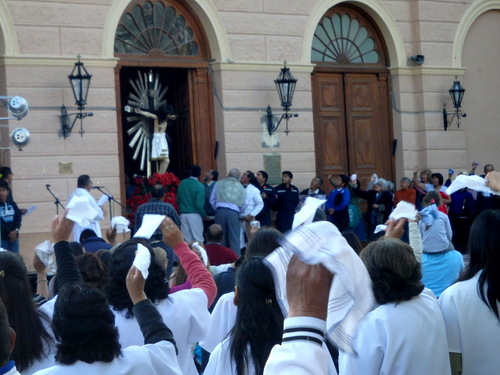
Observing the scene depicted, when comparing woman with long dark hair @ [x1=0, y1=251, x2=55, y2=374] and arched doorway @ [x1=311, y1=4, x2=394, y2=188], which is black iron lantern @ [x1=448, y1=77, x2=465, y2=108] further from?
woman with long dark hair @ [x1=0, y1=251, x2=55, y2=374]

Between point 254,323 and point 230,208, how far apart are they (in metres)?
12.4

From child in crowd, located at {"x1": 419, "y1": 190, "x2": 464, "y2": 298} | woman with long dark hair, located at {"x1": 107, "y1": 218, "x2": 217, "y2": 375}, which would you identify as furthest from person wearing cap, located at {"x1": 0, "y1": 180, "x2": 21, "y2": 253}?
woman with long dark hair, located at {"x1": 107, "y1": 218, "x2": 217, "y2": 375}

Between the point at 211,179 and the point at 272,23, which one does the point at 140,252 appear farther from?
the point at 272,23

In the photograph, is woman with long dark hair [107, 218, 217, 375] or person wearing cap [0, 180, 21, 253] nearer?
woman with long dark hair [107, 218, 217, 375]

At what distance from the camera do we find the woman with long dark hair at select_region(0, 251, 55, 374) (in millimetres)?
4219

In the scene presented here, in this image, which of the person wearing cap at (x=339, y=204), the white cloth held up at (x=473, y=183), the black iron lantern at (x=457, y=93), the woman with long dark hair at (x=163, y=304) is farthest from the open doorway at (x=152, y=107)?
the woman with long dark hair at (x=163, y=304)

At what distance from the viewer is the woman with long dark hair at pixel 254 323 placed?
404 cm

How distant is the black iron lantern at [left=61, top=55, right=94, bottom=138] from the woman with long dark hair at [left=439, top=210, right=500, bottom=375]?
12258 mm

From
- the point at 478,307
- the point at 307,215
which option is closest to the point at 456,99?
the point at 478,307

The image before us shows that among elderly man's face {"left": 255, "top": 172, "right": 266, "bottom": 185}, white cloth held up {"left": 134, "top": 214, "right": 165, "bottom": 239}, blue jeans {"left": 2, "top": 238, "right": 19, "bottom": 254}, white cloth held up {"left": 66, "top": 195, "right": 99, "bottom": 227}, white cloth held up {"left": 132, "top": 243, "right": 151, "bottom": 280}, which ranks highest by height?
white cloth held up {"left": 66, "top": 195, "right": 99, "bottom": 227}

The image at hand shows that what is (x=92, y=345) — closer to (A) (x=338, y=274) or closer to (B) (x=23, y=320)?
(B) (x=23, y=320)

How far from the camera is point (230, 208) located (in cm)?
1641

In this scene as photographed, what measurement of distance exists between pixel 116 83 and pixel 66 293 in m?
13.8

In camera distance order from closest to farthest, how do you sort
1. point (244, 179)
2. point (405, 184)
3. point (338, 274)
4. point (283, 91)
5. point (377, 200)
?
point (338, 274) → point (244, 179) → point (283, 91) → point (377, 200) → point (405, 184)
